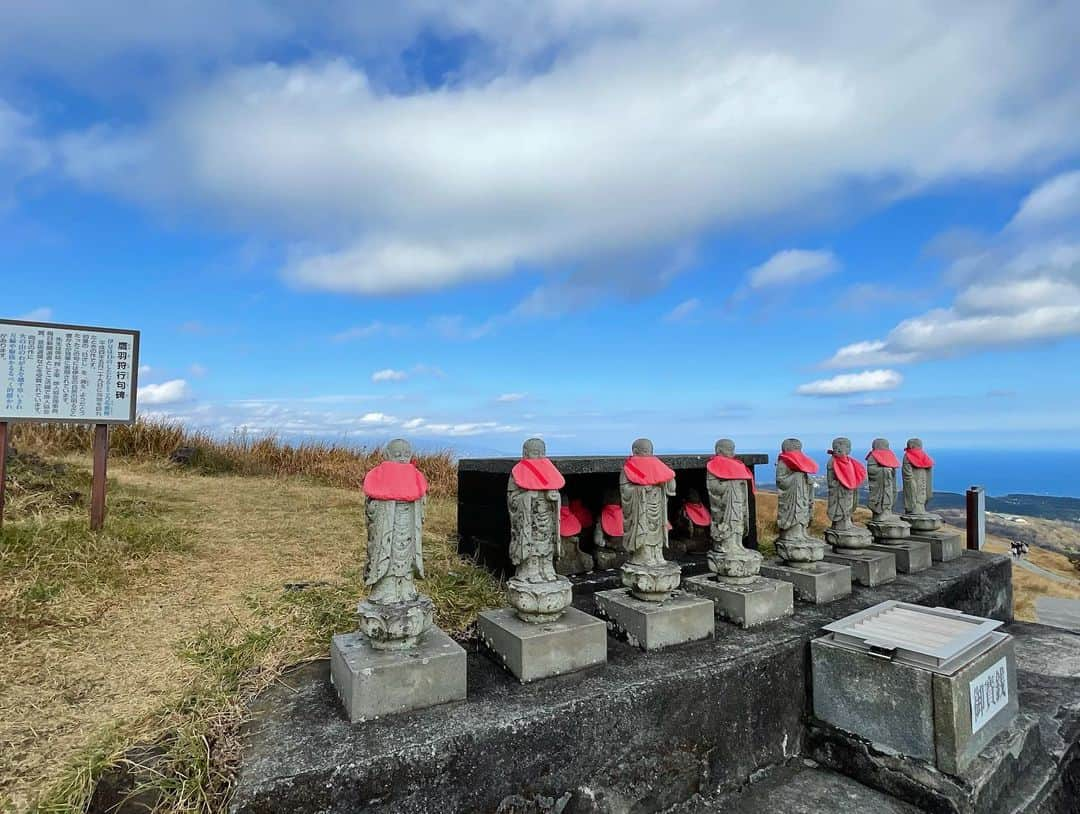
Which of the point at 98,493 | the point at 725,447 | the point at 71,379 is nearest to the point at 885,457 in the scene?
the point at 725,447

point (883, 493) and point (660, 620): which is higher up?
point (883, 493)

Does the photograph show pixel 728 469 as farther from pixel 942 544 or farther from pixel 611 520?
pixel 942 544

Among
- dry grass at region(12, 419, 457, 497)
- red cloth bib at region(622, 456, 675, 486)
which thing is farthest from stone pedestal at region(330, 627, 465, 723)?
dry grass at region(12, 419, 457, 497)

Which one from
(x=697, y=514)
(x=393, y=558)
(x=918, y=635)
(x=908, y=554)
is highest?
(x=393, y=558)

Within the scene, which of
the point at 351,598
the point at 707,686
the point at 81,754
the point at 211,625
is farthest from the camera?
the point at 351,598

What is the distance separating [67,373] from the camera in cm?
578

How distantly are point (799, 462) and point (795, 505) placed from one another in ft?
1.17

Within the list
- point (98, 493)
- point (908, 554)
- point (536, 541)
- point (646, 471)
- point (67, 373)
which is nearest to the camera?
point (536, 541)

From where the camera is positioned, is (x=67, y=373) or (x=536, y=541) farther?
(x=67, y=373)

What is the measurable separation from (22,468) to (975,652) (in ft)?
33.0

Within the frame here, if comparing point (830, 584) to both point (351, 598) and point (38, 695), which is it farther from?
point (38, 695)

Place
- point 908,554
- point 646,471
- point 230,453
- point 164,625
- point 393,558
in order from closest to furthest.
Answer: point 393,558 → point 646,471 → point 164,625 → point 908,554 → point 230,453

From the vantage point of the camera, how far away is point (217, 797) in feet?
7.06

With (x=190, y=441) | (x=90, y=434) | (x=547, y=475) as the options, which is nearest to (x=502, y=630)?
(x=547, y=475)
